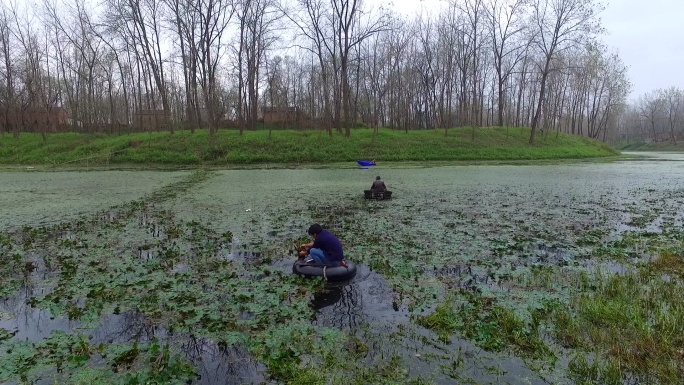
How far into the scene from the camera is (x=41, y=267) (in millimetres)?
8000

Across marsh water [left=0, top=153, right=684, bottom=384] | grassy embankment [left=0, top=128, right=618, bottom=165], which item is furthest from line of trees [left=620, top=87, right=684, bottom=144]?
marsh water [left=0, top=153, right=684, bottom=384]

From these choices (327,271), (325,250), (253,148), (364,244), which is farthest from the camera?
(253,148)

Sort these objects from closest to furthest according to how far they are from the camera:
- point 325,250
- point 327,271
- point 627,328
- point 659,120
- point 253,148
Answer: point 627,328 → point 327,271 → point 325,250 → point 253,148 → point 659,120

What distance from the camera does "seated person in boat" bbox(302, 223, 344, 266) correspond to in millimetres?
7289

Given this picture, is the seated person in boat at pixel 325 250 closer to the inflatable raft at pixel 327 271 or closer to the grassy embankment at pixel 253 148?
the inflatable raft at pixel 327 271

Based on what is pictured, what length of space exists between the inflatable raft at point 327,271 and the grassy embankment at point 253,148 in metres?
28.4

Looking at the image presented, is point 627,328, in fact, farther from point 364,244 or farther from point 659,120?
point 659,120

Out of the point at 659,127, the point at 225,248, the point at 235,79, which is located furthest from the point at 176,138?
the point at 659,127

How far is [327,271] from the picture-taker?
705 cm

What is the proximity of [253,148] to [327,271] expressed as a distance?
30.7 m

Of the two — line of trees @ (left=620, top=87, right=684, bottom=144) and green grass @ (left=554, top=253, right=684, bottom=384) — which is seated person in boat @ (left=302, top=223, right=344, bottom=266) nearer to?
green grass @ (left=554, top=253, right=684, bottom=384)

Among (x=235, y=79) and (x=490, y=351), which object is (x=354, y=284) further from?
(x=235, y=79)

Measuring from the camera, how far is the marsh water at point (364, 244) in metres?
4.93

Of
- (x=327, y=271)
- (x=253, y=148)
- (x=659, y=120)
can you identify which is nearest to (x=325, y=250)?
(x=327, y=271)
